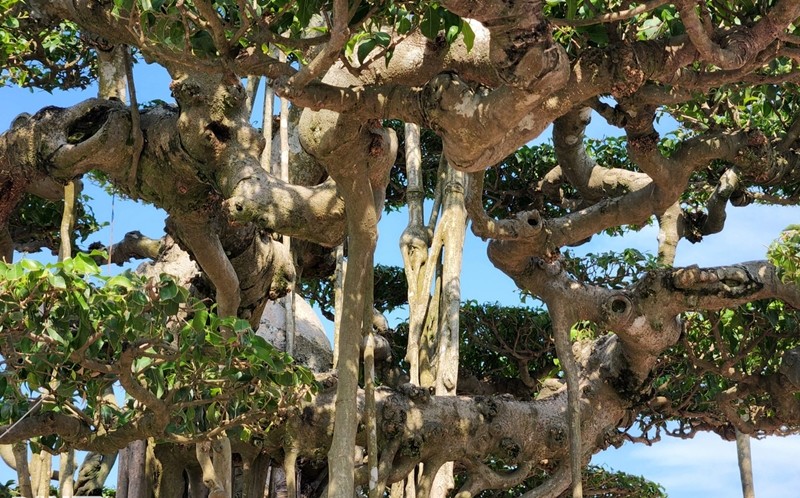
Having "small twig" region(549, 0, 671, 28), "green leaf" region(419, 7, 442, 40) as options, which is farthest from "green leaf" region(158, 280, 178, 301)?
"small twig" region(549, 0, 671, 28)

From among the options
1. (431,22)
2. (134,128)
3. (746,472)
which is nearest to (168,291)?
(431,22)

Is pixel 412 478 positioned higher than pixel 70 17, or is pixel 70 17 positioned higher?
pixel 70 17

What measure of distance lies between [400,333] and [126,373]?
7206 mm

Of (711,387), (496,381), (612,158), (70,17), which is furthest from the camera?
(496,381)

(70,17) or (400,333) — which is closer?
(70,17)

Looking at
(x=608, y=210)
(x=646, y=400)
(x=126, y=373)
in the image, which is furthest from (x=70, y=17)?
(x=646, y=400)

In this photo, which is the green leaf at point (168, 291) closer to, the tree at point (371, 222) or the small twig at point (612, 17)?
the tree at point (371, 222)

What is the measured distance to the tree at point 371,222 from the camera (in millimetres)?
4887

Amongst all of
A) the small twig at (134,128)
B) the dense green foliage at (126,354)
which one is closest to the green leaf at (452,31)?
the dense green foliage at (126,354)

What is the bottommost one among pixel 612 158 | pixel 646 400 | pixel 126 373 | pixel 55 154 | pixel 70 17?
pixel 126 373

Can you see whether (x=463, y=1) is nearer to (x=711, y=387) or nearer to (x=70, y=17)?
(x=70, y=17)

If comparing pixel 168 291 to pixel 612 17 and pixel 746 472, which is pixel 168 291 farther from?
pixel 746 472

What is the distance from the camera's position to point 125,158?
20.9ft

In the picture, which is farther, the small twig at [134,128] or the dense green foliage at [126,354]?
the small twig at [134,128]
